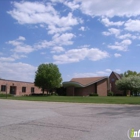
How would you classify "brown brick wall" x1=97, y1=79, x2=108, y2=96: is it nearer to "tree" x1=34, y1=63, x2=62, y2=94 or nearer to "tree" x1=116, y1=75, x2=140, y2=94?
"tree" x1=116, y1=75, x2=140, y2=94

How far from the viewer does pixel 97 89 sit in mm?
63969

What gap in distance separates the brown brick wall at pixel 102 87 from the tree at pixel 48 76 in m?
14.8

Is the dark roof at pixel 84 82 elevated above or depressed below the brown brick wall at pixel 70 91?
above

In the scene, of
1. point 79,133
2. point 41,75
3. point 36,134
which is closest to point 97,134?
point 79,133

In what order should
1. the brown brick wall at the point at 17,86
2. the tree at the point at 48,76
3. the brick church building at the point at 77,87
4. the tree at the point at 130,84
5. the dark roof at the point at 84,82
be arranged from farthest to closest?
the tree at the point at 130,84 < the dark roof at the point at 84,82 < the brick church building at the point at 77,87 < the brown brick wall at the point at 17,86 < the tree at the point at 48,76

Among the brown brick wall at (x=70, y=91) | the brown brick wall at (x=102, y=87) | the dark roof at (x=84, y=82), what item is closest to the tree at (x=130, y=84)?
the brown brick wall at (x=102, y=87)

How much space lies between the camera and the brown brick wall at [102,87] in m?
64.5

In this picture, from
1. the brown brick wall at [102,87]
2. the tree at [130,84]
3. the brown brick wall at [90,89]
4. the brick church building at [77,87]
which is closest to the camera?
the brick church building at [77,87]

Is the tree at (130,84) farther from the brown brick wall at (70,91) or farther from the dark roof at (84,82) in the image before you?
the brown brick wall at (70,91)

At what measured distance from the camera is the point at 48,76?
2068 inches

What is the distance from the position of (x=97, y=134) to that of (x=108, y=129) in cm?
106

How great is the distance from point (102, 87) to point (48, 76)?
1987 cm

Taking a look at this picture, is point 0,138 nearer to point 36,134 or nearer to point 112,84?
point 36,134

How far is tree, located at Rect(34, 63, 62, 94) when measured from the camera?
2074 inches
